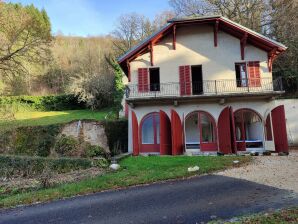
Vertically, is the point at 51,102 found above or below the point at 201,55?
above

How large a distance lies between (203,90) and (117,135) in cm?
691

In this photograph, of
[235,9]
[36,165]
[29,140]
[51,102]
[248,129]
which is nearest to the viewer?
[36,165]

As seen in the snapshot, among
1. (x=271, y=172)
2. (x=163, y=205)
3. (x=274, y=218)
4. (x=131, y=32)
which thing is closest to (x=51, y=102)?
(x=131, y=32)

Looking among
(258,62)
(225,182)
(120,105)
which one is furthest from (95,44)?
(225,182)

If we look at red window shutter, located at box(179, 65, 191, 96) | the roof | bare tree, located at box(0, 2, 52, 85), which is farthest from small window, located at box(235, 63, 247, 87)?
bare tree, located at box(0, 2, 52, 85)

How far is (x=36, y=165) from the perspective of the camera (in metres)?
16.3

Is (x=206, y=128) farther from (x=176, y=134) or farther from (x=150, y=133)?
(x=150, y=133)

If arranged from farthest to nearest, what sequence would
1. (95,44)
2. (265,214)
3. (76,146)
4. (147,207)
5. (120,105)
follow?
(95,44) < (120,105) < (76,146) < (147,207) < (265,214)

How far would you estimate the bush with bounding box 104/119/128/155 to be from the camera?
21625mm

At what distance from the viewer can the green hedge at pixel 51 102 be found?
136ft

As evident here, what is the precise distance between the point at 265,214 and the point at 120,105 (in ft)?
82.3

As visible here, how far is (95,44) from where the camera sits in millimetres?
54219

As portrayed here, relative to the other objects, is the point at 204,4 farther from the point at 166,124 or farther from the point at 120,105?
the point at 166,124

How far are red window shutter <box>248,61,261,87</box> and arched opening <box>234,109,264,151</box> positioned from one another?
185 centimetres
